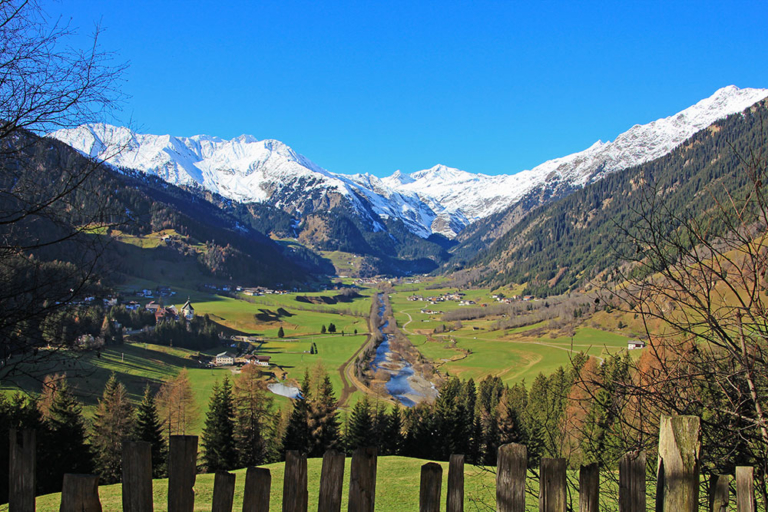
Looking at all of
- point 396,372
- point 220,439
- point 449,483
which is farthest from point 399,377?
point 449,483

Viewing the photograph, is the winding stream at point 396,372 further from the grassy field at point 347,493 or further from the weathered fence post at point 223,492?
the weathered fence post at point 223,492

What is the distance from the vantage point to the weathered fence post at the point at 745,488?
8.43 ft

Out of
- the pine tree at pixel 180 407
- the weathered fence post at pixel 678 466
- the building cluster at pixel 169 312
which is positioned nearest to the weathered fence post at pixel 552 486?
the weathered fence post at pixel 678 466

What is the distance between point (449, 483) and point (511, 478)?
13.3 inches

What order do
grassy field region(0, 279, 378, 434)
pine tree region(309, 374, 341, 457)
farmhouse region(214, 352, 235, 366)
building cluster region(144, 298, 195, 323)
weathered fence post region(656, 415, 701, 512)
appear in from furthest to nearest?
building cluster region(144, 298, 195, 323)
farmhouse region(214, 352, 235, 366)
grassy field region(0, 279, 378, 434)
pine tree region(309, 374, 341, 457)
weathered fence post region(656, 415, 701, 512)

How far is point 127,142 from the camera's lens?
18.1 feet

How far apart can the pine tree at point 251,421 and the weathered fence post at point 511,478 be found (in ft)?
86.9

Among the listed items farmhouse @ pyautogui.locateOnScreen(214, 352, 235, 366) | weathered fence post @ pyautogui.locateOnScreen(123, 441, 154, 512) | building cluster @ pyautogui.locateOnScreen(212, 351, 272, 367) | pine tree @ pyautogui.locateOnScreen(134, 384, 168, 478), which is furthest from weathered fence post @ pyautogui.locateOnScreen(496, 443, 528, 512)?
farmhouse @ pyautogui.locateOnScreen(214, 352, 235, 366)

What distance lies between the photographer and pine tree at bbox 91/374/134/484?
77.2ft

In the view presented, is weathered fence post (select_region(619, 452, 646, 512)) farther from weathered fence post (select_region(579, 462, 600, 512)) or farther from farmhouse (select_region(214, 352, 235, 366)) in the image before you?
farmhouse (select_region(214, 352, 235, 366))

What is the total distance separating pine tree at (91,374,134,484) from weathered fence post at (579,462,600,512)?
87.9 ft

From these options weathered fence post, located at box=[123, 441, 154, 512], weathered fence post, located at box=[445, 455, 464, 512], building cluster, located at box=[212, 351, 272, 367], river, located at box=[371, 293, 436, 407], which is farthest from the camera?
building cluster, located at box=[212, 351, 272, 367]

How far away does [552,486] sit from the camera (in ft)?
8.29

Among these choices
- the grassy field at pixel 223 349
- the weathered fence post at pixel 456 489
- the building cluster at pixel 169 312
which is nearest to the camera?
the weathered fence post at pixel 456 489
